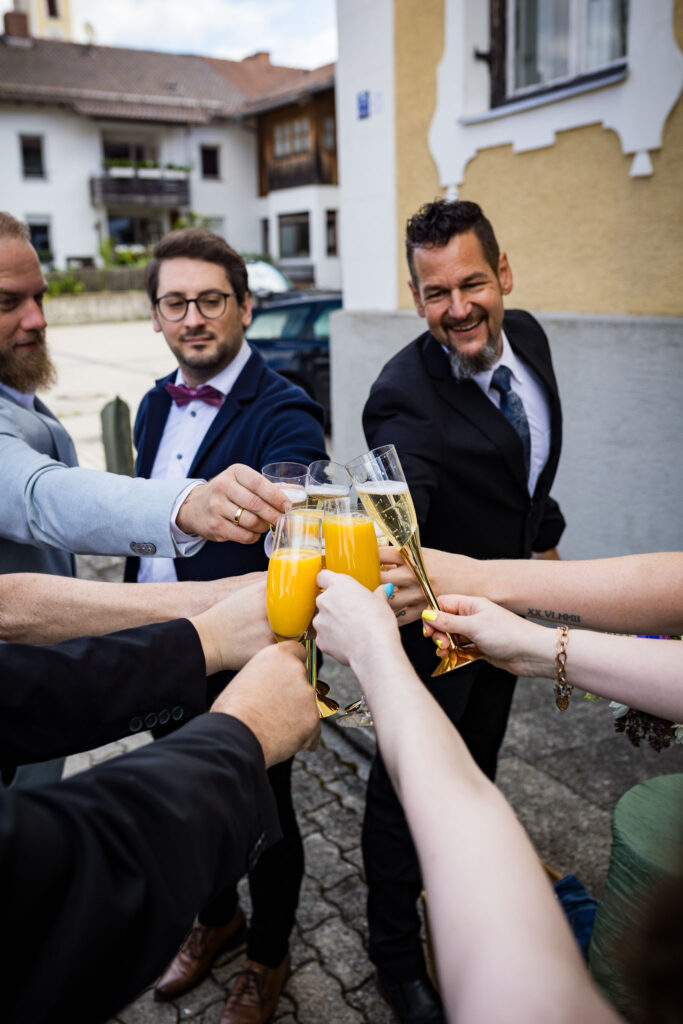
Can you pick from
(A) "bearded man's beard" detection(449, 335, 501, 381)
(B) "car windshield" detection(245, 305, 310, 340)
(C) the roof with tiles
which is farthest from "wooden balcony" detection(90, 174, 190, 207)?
(A) "bearded man's beard" detection(449, 335, 501, 381)

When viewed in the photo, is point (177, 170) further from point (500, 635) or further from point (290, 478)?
point (500, 635)

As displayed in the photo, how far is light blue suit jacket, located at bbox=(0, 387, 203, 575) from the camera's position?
2.26 meters

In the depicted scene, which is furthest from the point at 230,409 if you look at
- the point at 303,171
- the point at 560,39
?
the point at 303,171

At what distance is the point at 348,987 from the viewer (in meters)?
2.57

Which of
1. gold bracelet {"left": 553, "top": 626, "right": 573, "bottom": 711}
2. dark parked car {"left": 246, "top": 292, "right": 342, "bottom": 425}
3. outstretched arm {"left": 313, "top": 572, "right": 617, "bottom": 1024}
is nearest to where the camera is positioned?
outstretched arm {"left": 313, "top": 572, "right": 617, "bottom": 1024}

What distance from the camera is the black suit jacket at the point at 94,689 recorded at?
161 cm

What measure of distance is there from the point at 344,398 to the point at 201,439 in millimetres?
3942

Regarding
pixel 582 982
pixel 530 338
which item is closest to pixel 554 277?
pixel 530 338

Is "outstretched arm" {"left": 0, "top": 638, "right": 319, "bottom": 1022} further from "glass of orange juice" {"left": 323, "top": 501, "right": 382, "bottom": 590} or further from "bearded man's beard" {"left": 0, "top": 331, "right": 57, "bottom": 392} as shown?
"bearded man's beard" {"left": 0, "top": 331, "right": 57, "bottom": 392}

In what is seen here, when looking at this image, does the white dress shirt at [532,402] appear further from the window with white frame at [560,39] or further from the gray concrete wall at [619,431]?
the window with white frame at [560,39]

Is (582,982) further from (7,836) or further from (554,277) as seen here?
(554,277)

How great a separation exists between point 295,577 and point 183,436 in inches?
51.2

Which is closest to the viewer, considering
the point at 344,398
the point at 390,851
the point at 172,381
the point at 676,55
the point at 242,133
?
the point at 390,851

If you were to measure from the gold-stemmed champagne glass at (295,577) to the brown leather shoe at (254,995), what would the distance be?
1197mm
